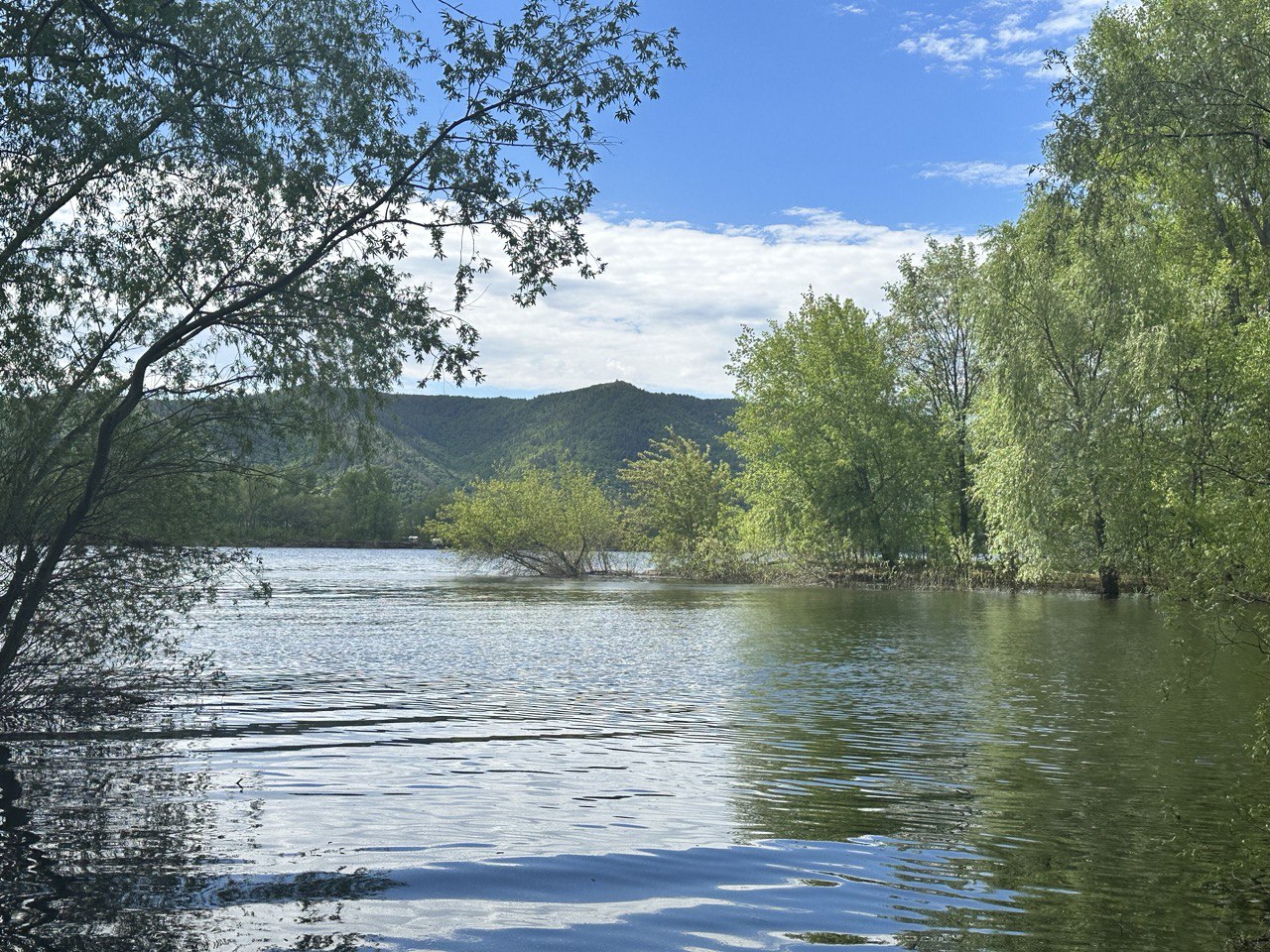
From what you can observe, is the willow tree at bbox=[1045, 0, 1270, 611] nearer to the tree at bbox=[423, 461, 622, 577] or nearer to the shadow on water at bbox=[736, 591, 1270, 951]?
the shadow on water at bbox=[736, 591, 1270, 951]

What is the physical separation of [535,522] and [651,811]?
51.3m

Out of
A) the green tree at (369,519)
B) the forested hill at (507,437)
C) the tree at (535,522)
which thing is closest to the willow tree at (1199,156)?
the tree at (535,522)

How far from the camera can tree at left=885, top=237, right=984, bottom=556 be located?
56.6 meters

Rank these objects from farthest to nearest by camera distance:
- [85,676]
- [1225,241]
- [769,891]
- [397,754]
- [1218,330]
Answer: [1225,241], [1218,330], [85,676], [397,754], [769,891]

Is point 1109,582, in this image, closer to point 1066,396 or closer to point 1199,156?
point 1066,396

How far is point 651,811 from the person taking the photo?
9469mm

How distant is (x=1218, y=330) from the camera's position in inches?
1310

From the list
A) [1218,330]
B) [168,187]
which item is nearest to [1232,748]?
[168,187]

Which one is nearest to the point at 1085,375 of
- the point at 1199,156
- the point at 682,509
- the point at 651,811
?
the point at 682,509

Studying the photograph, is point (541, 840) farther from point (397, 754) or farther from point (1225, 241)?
point (1225, 241)

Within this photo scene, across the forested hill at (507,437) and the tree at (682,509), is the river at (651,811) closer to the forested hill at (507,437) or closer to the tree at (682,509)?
the tree at (682,509)

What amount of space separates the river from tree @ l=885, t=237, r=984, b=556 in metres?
36.8

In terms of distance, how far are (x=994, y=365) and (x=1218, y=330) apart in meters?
9.33

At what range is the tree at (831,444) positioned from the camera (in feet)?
177
